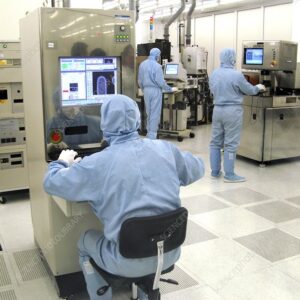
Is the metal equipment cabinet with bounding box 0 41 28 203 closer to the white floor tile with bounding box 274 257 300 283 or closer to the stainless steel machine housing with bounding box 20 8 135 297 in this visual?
the stainless steel machine housing with bounding box 20 8 135 297

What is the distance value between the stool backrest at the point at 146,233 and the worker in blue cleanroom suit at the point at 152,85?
4933 millimetres

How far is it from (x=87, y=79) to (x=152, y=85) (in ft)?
13.7

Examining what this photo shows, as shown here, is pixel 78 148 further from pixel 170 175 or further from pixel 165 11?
pixel 165 11

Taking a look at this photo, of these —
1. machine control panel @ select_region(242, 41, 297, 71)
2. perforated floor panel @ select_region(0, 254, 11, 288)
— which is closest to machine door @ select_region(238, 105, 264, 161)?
machine control panel @ select_region(242, 41, 297, 71)

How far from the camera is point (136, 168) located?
1.84 meters

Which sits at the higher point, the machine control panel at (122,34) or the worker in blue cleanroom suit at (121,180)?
the machine control panel at (122,34)

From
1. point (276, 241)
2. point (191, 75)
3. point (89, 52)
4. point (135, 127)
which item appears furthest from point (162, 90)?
point (135, 127)

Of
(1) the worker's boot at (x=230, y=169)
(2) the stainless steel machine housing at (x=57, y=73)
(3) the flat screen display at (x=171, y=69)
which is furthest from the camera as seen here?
(3) the flat screen display at (x=171, y=69)

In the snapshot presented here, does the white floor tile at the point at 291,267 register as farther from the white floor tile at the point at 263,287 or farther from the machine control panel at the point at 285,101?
the machine control panel at the point at 285,101

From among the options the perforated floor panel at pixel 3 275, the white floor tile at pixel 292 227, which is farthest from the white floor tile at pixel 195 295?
the white floor tile at pixel 292 227

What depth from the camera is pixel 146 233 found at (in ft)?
5.86

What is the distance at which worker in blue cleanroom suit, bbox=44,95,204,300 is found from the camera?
1827 millimetres

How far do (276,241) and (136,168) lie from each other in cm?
199

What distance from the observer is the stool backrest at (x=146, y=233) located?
69.6 inches
